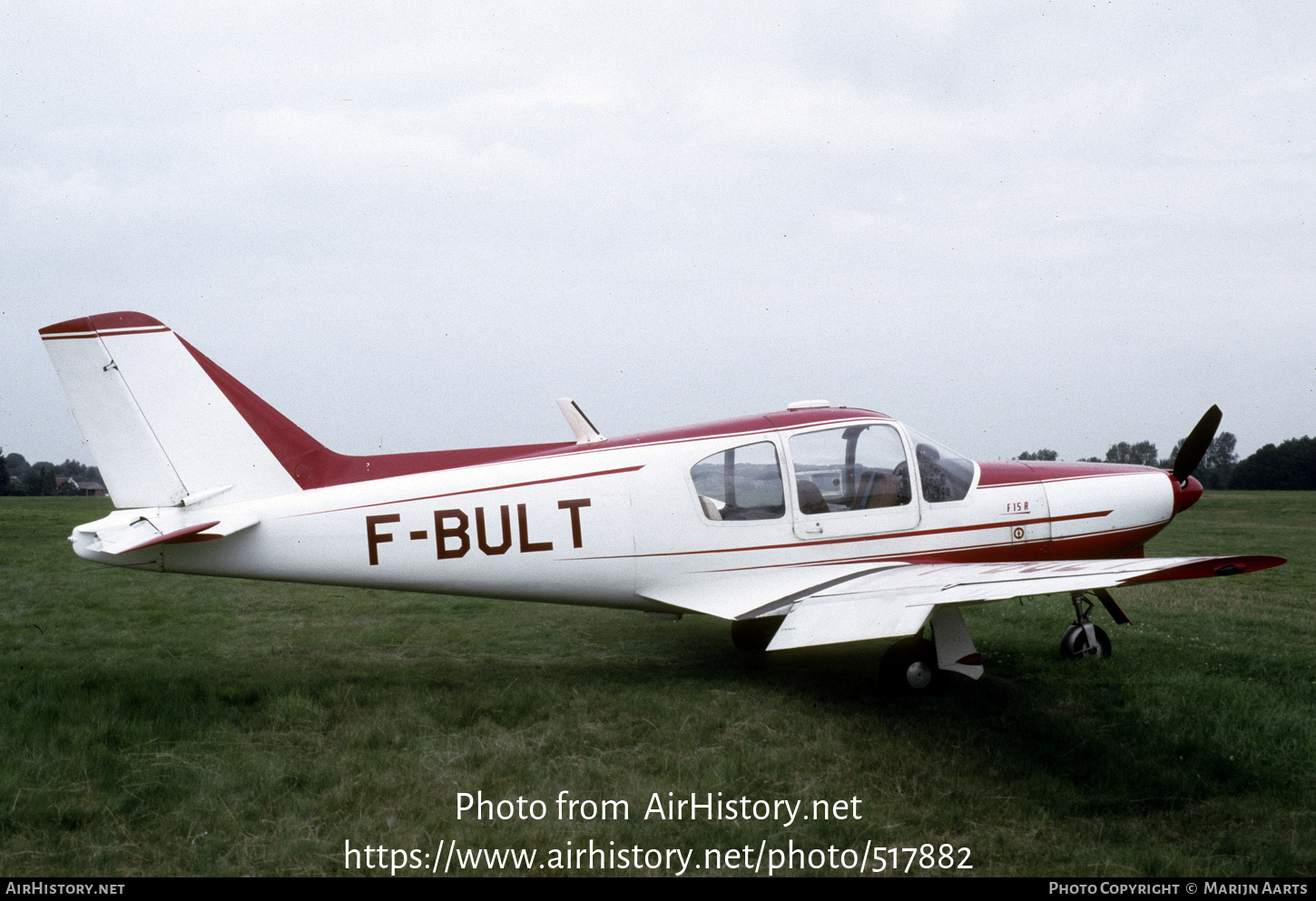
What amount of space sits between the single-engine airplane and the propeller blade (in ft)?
0.54

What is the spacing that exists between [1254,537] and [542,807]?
2011cm

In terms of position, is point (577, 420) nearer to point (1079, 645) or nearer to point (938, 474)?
point (938, 474)

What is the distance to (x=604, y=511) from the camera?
6.19 metres

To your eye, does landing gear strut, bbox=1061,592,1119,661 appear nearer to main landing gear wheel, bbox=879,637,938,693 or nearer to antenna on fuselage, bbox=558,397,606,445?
main landing gear wheel, bbox=879,637,938,693

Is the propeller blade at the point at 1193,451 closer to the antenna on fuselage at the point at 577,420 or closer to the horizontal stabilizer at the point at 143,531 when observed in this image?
the antenna on fuselage at the point at 577,420

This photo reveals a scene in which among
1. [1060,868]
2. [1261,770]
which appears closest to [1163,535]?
[1261,770]

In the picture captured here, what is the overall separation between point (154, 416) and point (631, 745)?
413cm

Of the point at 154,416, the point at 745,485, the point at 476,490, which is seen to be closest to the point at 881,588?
the point at 745,485

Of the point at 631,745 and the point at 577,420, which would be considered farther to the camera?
the point at 577,420

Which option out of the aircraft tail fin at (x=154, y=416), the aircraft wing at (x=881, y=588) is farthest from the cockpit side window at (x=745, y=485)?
the aircraft tail fin at (x=154, y=416)

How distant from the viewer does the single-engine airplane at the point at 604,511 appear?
18.9ft

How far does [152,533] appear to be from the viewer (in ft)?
18.5

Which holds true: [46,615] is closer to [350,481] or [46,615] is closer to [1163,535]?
[350,481]

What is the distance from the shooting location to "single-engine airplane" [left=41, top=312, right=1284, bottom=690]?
5.77m
